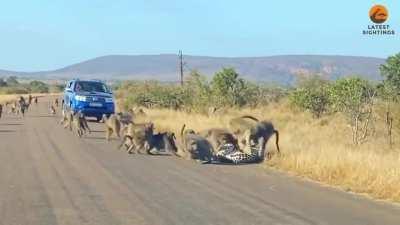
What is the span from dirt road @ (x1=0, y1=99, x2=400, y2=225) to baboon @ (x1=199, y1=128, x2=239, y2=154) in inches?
42.2

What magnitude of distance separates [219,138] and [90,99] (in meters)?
14.8

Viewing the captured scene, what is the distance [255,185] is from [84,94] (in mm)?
20229

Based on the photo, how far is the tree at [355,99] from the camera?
27.1m

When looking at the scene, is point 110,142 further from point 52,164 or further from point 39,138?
A: point 52,164

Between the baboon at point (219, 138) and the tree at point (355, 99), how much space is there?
338 inches

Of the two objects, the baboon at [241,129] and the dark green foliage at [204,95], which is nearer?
the baboon at [241,129]

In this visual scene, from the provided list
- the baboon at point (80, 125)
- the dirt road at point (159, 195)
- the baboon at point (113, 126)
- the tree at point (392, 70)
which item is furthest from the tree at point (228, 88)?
the dirt road at point (159, 195)

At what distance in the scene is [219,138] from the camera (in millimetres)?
18797

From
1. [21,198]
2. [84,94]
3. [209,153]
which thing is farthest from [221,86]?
[21,198]

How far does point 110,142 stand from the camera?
76.3 ft

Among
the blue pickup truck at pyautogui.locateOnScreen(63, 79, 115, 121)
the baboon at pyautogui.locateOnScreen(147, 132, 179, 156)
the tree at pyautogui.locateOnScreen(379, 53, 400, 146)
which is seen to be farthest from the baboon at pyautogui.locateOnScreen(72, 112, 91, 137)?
the tree at pyautogui.locateOnScreen(379, 53, 400, 146)

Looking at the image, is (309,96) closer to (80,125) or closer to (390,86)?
(390,86)

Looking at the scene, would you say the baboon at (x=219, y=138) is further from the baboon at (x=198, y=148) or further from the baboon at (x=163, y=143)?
the baboon at (x=163, y=143)

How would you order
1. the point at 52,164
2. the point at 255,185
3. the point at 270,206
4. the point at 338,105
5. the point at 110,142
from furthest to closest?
the point at 338,105 → the point at 110,142 → the point at 52,164 → the point at 255,185 → the point at 270,206
